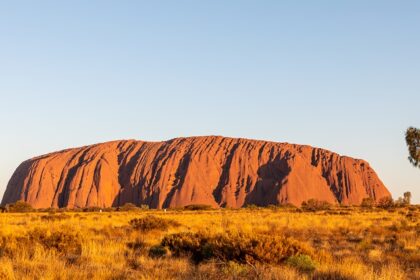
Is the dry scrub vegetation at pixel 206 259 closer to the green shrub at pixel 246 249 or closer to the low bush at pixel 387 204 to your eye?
the green shrub at pixel 246 249

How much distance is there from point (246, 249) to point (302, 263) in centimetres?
127

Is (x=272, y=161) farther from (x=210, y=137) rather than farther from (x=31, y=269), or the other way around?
(x=31, y=269)

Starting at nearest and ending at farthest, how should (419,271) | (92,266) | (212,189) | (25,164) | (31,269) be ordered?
(31,269) → (92,266) → (419,271) → (212,189) → (25,164)

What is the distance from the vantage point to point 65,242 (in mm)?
13039

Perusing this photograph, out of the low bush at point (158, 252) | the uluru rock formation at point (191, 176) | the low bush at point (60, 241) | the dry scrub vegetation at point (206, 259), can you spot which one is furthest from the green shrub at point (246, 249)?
the uluru rock formation at point (191, 176)

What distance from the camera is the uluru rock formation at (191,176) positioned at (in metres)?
95.4

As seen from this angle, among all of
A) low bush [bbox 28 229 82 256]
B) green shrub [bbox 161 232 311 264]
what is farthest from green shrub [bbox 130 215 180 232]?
green shrub [bbox 161 232 311 264]

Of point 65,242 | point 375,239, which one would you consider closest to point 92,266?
point 65,242

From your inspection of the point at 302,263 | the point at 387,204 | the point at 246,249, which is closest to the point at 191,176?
the point at 387,204

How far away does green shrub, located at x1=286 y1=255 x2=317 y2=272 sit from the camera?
9156mm

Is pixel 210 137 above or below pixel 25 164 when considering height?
above

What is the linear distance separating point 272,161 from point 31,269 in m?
97.3

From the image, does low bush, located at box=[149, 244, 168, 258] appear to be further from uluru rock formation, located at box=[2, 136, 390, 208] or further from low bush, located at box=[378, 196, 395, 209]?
uluru rock formation, located at box=[2, 136, 390, 208]

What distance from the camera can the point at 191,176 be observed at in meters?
98.1
